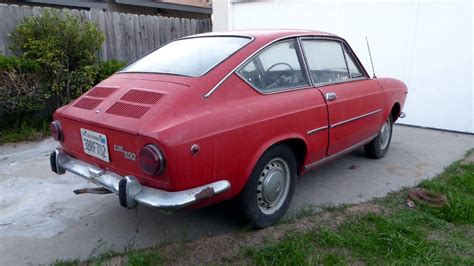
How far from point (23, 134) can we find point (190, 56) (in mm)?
3792

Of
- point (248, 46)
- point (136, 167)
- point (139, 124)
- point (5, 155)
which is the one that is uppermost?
point (248, 46)

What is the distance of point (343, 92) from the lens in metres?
3.71

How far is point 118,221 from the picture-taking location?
3.27 meters

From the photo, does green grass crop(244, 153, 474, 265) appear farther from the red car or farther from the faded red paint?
the faded red paint

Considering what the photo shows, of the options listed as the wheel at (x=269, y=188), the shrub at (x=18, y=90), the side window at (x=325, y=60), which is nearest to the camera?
the wheel at (x=269, y=188)

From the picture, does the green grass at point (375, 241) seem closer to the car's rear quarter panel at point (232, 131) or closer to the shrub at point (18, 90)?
the car's rear quarter panel at point (232, 131)

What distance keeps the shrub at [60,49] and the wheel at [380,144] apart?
4531 millimetres

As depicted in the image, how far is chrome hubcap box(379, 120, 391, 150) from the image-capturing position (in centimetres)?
488

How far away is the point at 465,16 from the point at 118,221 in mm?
5935

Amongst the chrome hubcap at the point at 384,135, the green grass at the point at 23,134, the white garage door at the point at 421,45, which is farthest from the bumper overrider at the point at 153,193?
the white garage door at the point at 421,45

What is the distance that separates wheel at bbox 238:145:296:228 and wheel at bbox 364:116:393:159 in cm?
201

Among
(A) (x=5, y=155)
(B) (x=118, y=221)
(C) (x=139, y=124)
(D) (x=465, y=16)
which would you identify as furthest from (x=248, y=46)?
(D) (x=465, y=16)

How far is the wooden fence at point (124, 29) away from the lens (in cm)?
581

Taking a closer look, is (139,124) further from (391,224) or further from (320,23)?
(320,23)
